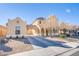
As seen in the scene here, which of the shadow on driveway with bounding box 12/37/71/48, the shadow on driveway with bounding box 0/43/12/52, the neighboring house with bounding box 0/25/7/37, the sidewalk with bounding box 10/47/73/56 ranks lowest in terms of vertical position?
the sidewalk with bounding box 10/47/73/56

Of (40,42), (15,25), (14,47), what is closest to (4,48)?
(14,47)

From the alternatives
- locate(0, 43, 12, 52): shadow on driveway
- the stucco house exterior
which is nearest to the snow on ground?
locate(0, 43, 12, 52): shadow on driveway

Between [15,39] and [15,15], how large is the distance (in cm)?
28

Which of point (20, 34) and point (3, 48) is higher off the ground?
point (20, 34)

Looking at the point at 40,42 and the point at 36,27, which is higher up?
the point at 36,27

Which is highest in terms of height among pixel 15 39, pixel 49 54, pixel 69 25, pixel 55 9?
pixel 55 9

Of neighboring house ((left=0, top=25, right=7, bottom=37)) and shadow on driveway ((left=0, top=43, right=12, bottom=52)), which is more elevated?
neighboring house ((left=0, top=25, right=7, bottom=37))

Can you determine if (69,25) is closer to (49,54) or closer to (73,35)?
(73,35)

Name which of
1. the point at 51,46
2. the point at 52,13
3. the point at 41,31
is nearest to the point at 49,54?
the point at 51,46

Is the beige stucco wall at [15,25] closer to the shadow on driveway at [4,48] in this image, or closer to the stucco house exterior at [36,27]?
the stucco house exterior at [36,27]

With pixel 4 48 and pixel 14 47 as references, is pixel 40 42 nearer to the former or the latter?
pixel 14 47

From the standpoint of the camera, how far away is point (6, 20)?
2.40 metres

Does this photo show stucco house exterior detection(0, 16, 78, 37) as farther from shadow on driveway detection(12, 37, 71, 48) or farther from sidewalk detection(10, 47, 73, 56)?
sidewalk detection(10, 47, 73, 56)

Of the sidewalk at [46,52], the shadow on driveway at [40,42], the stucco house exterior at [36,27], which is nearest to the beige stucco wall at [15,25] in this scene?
the stucco house exterior at [36,27]
